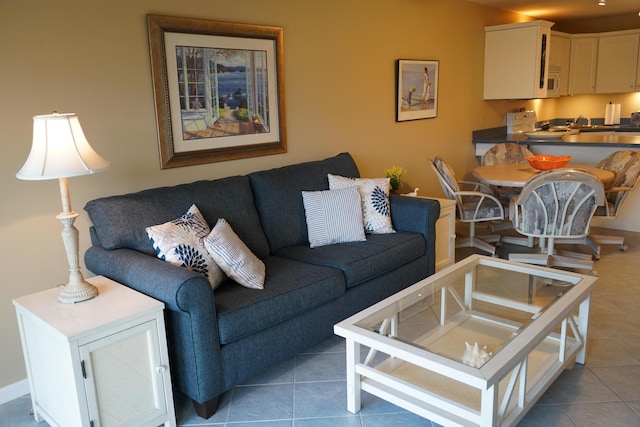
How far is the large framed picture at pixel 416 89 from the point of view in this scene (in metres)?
4.78

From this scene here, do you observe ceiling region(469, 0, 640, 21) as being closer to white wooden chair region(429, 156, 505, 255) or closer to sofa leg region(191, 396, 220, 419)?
white wooden chair region(429, 156, 505, 255)

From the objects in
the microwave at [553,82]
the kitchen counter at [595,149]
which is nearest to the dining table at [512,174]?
the kitchen counter at [595,149]

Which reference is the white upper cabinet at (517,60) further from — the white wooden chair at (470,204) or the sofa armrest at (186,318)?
the sofa armrest at (186,318)

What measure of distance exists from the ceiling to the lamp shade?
4.89 m

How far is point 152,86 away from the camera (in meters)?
2.97

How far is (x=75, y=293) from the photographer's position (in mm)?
2223

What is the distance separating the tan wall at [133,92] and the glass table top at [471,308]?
1.55 meters

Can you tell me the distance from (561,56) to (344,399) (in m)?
6.02

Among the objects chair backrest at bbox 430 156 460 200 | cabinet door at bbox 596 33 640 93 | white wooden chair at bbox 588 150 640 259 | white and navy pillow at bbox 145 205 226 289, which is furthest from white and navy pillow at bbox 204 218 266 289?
cabinet door at bbox 596 33 640 93

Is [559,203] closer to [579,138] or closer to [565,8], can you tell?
[579,138]

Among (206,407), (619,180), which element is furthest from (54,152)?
(619,180)

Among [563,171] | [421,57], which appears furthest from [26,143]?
[421,57]

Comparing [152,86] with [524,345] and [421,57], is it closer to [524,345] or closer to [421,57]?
[524,345]

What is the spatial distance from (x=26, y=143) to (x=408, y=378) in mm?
2127
